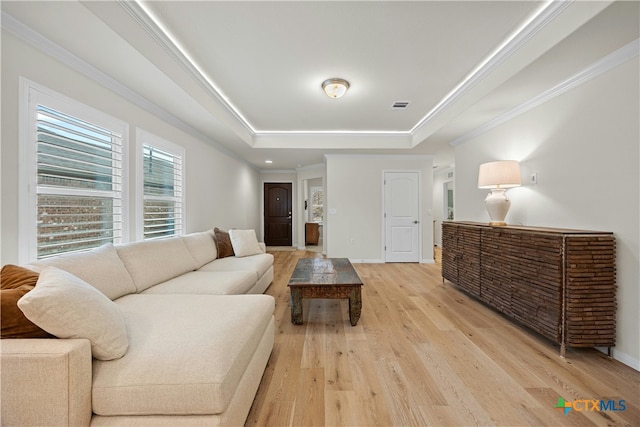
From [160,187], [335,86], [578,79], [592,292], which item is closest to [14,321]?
[160,187]

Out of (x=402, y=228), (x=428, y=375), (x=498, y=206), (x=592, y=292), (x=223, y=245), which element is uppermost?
(x=498, y=206)

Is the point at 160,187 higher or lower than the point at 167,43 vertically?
lower

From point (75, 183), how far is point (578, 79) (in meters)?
4.25

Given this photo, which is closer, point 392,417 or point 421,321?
point 392,417

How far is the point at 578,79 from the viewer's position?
7.24ft

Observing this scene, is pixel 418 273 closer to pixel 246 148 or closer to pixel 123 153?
pixel 246 148

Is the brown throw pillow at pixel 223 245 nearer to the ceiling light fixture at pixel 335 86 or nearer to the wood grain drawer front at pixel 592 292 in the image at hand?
the ceiling light fixture at pixel 335 86

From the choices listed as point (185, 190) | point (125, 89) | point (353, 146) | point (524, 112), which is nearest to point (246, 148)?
point (185, 190)

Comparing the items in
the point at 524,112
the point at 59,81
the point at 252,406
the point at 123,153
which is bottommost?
the point at 252,406

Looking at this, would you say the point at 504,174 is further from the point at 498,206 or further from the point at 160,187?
the point at 160,187

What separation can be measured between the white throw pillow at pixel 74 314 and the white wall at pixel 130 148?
814 millimetres

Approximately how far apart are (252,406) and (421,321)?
1803mm

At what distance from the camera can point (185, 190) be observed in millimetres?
3521

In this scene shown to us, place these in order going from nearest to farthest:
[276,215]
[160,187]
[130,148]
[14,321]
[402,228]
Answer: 1. [14,321]
2. [130,148]
3. [160,187]
4. [402,228]
5. [276,215]
